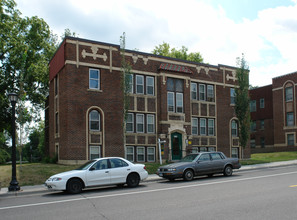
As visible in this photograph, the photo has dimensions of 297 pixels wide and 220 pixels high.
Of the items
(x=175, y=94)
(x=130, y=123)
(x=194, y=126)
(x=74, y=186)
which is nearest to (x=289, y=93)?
(x=194, y=126)

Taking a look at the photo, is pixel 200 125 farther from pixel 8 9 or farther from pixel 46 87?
pixel 8 9

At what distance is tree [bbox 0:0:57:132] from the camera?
32.8m

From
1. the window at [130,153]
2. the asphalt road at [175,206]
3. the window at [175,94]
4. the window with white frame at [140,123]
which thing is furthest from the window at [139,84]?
the asphalt road at [175,206]

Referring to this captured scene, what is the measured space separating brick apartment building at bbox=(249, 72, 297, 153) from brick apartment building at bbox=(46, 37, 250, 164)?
1255 centimetres

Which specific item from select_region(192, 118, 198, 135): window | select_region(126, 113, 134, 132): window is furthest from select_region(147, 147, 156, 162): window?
select_region(192, 118, 198, 135): window

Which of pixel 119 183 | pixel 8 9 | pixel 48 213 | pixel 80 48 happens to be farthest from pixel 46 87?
pixel 48 213

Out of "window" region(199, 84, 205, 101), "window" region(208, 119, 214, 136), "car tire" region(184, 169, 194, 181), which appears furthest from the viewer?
"window" region(208, 119, 214, 136)

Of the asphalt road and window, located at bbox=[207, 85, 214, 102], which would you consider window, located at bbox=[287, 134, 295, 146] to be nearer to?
window, located at bbox=[207, 85, 214, 102]

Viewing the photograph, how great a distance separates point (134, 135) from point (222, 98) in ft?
32.8

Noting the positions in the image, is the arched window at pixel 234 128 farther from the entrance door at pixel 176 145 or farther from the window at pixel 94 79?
the window at pixel 94 79

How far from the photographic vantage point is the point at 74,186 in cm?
1335

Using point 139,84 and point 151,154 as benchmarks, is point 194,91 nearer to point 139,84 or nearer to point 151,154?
point 139,84

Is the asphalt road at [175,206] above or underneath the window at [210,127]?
underneath

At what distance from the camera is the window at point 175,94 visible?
27.8 m
